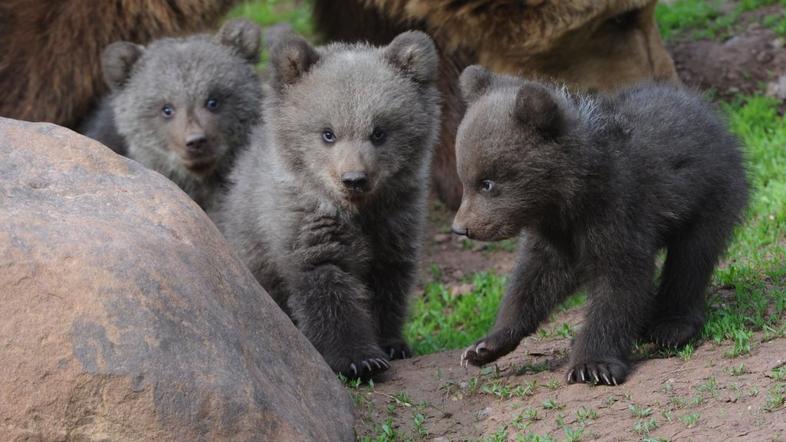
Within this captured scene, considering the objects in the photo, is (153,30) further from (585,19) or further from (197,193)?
(585,19)

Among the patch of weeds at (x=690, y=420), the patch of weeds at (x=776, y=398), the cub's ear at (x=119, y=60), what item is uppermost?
the patch of weeds at (x=776, y=398)

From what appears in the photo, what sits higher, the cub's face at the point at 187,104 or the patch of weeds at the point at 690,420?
the patch of weeds at the point at 690,420

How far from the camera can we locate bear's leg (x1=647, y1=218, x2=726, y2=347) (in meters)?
5.73

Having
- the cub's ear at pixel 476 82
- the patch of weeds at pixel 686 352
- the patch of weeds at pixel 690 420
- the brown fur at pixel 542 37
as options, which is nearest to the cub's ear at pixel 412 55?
the cub's ear at pixel 476 82

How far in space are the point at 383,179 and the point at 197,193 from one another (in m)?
2.15

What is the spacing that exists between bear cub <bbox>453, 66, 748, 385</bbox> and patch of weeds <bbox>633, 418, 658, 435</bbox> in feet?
1.53

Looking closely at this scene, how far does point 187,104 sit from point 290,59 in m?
1.65

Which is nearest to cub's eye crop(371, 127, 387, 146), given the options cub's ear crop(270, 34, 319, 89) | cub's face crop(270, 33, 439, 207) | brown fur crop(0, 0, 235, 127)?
cub's face crop(270, 33, 439, 207)

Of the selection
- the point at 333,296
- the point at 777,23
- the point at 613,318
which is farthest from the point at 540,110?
the point at 777,23

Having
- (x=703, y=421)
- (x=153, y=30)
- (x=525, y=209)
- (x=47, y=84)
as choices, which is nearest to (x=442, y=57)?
(x=153, y=30)

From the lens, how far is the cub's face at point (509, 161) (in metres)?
5.20

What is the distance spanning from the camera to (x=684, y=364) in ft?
17.7

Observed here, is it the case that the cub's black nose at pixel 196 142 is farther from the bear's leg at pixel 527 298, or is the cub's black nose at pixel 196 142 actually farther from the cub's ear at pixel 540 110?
the cub's ear at pixel 540 110

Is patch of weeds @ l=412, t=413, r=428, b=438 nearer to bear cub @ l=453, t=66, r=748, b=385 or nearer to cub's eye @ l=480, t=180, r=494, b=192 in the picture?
bear cub @ l=453, t=66, r=748, b=385
